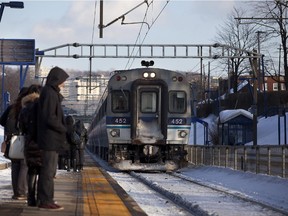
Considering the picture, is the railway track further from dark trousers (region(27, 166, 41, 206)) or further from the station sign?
the station sign

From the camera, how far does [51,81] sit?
8.68 meters

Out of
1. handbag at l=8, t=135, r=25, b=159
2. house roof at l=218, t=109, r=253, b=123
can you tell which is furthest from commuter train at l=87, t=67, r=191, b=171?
house roof at l=218, t=109, r=253, b=123

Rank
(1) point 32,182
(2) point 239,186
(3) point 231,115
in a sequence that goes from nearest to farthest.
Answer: (1) point 32,182
(2) point 239,186
(3) point 231,115

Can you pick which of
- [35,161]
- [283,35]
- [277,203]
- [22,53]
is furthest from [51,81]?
[283,35]

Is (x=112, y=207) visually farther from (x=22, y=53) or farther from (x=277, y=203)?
(x=22, y=53)

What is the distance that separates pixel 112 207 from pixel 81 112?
296ft

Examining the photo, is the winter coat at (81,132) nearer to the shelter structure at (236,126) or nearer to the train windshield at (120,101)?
the train windshield at (120,101)

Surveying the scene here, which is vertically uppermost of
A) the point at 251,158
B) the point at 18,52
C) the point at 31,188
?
the point at 18,52

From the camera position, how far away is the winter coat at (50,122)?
8445mm

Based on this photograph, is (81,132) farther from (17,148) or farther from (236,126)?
(236,126)

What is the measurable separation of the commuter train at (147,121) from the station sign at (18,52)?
1380 cm

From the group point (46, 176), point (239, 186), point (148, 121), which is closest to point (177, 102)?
point (148, 121)

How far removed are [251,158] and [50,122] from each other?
10.7 metres

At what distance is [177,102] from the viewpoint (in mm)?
23844
